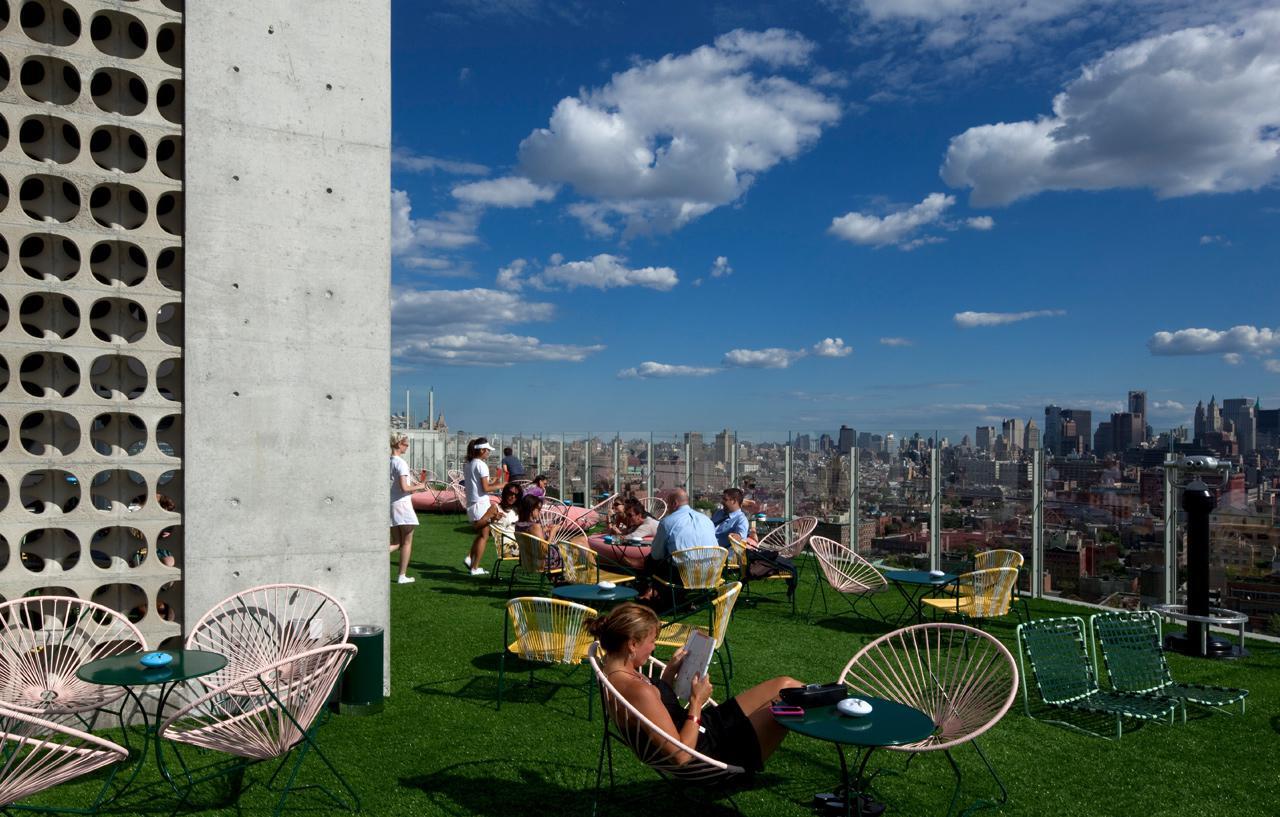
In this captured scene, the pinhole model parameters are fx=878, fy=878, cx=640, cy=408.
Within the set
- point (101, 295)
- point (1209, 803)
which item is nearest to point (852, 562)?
point (1209, 803)

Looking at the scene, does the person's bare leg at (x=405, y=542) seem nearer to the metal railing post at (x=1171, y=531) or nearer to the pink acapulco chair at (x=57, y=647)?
the pink acapulco chair at (x=57, y=647)

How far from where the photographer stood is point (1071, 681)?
5824 mm

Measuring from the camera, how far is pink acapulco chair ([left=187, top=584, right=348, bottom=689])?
5.27m

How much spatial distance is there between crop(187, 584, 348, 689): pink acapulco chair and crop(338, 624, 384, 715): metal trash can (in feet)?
0.60

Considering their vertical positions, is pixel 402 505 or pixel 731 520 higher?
pixel 402 505

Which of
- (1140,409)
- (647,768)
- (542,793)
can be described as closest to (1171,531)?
(1140,409)

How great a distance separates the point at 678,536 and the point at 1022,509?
5.20 metres

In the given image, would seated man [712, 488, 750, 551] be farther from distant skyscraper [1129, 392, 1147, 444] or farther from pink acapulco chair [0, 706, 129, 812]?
pink acapulco chair [0, 706, 129, 812]

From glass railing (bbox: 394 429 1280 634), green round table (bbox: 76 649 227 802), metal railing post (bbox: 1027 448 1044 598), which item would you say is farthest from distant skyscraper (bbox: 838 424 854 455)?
green round table (bbox: 76 649 227 802)

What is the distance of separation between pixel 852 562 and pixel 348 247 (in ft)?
19.6

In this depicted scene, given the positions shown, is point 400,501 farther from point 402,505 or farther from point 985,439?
point 985,439

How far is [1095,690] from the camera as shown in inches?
232

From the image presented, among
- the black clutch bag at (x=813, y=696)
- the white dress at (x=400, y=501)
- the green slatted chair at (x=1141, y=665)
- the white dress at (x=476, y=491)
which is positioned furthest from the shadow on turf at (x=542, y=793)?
the white dress at (x=476, y=491)

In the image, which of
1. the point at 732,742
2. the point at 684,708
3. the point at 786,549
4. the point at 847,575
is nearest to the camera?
the point at 732,742
